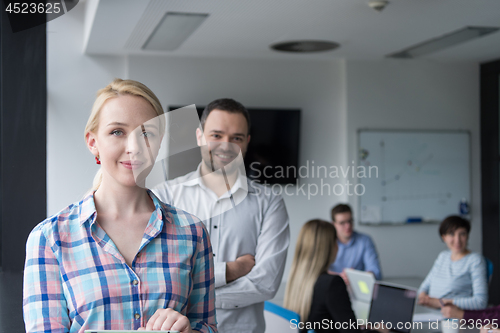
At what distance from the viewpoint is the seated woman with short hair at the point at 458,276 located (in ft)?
9.84

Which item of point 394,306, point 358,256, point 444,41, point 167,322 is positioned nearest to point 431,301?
point 394,306

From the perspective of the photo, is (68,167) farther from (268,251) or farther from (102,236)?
(268,251)

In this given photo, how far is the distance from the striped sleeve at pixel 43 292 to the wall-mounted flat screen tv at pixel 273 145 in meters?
3.74

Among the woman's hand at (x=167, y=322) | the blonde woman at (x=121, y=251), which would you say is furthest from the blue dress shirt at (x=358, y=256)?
the woman's hand at (x=167, y=322)

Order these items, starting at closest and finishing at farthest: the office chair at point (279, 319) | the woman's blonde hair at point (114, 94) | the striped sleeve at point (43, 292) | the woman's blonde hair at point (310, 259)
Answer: the striped sleeve at point (43, 292) < the woman's blonde hair at point (114, 94) < the office chair at point (279, 319) < the woman's blonde hair at point (310, 259)

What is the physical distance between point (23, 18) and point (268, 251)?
113 cm

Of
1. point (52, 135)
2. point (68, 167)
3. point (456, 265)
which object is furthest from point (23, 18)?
point (456, 265)

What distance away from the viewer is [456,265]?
318 centimetres

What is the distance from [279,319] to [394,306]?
0.65 metres

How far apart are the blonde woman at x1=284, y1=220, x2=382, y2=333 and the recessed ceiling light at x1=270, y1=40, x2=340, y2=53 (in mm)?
2051

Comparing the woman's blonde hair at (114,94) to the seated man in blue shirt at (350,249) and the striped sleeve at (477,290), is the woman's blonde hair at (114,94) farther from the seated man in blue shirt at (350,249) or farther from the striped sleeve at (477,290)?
the seated man in blue shirt at (350,249)

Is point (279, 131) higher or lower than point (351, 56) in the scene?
lower

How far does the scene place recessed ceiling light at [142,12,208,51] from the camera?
3367 mm

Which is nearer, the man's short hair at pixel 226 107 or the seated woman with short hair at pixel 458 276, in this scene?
the man's short hair at pixel 226 107
